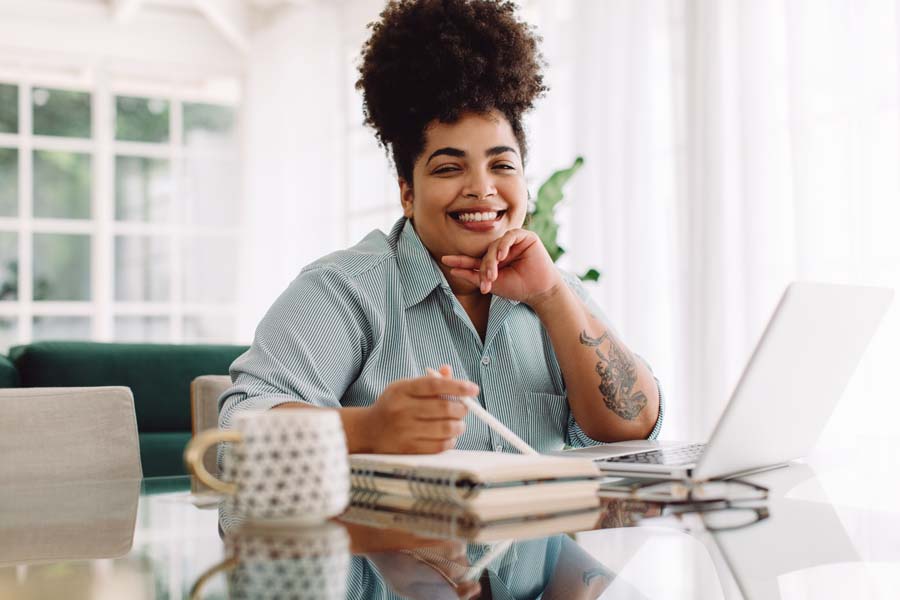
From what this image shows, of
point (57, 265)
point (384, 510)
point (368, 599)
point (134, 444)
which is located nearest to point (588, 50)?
point (134, 444)

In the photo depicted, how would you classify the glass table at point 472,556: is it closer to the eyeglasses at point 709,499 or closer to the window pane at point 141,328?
the eyeglasses at point 709,499

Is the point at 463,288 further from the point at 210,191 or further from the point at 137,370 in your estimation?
the point at 210,191

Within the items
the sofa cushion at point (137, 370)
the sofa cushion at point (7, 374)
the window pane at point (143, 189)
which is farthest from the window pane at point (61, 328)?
the sofa cushion at point (7, 374)

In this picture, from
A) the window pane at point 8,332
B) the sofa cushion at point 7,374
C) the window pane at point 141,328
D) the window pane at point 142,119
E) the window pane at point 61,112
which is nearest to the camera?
the sofa cushion at point 7,374

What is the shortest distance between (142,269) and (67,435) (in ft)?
18.1

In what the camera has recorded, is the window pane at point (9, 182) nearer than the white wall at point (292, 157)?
Yes

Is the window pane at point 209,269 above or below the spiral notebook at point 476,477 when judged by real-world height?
above

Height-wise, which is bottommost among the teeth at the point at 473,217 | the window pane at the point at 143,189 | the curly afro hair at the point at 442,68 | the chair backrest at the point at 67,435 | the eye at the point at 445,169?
the chair backrest at the point at 67,435

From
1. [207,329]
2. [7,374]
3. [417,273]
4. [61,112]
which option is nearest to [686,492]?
[417,273]

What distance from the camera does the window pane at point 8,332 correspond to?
240 inches

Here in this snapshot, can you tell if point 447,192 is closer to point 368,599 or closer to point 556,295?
point 556,295

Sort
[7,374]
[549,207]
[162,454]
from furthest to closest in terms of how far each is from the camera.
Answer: [549,207], [162,454], [7,374]

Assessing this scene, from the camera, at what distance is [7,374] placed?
2904 mm

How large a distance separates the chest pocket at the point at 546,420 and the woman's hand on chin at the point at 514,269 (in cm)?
16
